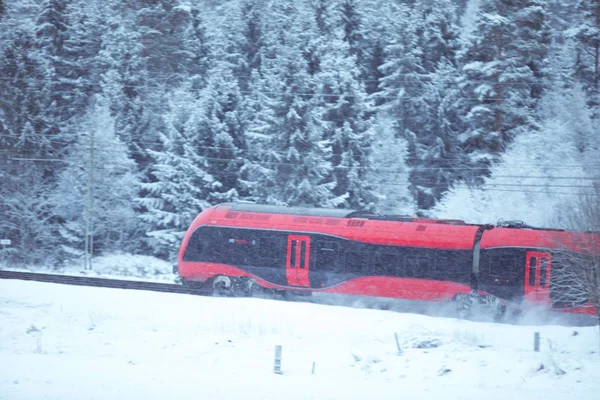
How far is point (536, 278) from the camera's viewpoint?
62.2ft

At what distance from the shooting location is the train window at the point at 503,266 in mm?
19234

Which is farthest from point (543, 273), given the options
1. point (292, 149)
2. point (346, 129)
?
point (346, 129)

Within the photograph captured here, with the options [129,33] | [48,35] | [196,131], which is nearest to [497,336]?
[196,131]

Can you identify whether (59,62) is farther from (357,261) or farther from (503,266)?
(503,266)

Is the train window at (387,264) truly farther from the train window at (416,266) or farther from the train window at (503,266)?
the train window at (503,266)

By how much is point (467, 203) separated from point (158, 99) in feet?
78.9

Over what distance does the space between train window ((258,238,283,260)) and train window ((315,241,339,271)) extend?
134 cm

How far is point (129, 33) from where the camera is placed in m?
49.2

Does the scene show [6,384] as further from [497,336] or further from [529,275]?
[529,275]

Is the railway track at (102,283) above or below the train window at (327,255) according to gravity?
below

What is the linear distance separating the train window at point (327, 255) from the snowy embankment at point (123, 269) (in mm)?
8187

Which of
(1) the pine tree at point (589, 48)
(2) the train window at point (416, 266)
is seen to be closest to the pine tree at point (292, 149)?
(1) the pine tree at point (589, 48)

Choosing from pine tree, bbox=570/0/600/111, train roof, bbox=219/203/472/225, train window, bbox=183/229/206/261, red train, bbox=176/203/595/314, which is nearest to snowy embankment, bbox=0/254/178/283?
train window, bbox=183/229/206/261

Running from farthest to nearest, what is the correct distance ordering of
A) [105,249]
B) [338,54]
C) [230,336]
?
[338,54] < [105,249] < [230,336]
